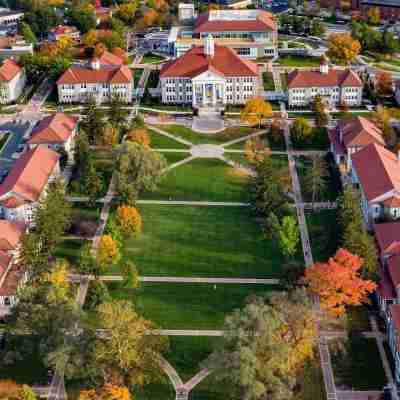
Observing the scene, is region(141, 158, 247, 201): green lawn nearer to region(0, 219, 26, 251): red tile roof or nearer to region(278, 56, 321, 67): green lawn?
region(0, 219, 26, 251): red tile roof

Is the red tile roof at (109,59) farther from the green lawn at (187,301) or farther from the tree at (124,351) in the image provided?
the tree at (124,351)

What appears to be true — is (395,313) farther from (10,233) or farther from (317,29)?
(317,29)

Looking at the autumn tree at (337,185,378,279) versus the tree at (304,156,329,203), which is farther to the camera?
the tree at (304,156,329,203)

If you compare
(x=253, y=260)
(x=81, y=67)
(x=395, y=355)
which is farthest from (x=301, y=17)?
(x=395, y=355)

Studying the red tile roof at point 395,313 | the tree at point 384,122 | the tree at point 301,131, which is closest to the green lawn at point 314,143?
the tree at point 301,131

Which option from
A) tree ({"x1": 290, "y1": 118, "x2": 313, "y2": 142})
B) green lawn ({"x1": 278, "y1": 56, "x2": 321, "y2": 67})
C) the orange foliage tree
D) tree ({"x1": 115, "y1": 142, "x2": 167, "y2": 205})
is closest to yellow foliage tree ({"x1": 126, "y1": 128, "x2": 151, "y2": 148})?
tree ({"x1": 115, "y1": 142, "x2": 167, "y2": 205})

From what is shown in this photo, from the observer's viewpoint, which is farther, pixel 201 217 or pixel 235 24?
pixel 235 24

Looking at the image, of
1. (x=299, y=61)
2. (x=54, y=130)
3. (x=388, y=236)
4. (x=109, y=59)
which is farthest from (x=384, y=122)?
(x=109, y=59)

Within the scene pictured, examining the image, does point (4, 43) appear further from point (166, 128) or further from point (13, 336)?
point (13, 336)
